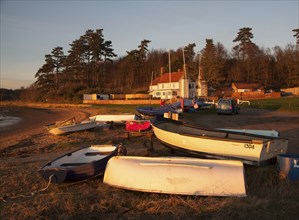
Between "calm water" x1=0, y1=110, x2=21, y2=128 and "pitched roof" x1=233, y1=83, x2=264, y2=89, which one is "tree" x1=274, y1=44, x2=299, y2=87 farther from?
"calm water" x1=0, y1=110, x2=21, y2=128

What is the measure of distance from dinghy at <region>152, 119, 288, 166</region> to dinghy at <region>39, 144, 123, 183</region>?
93.4 inches

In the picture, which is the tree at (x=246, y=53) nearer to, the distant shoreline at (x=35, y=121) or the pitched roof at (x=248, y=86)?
the pitched roof at (x=248, y=86)

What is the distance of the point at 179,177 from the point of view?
7.28 meters

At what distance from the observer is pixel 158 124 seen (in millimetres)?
12141

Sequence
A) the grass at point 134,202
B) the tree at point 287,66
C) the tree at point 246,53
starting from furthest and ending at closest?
the tree at point 246,53 → the tree at point 287,66 → the grass at point 134,202

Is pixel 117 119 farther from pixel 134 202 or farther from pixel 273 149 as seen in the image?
pixel 134 202

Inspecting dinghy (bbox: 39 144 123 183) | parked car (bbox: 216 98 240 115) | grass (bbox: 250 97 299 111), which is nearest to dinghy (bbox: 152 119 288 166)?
dinghy (bbox: 39 144 123 183)

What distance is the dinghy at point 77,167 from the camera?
7930 millimetres

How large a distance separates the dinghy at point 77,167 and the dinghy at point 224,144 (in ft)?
7.79

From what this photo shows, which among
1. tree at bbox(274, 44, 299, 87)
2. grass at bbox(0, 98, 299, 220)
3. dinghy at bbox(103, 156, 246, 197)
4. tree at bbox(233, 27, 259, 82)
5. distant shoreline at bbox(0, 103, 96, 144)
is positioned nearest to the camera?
grass at bbox(0, 98, 299, 220)

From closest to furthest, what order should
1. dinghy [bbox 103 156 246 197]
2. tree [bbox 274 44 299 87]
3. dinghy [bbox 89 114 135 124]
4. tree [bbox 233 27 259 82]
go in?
dinghy [bbox 103 156 246 197]
dinghy [bbox 89 114 135 124]
tree [bbox 274 44 299 87]
tree [bbox 233 27 259 82]

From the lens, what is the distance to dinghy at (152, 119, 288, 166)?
8.80 meters

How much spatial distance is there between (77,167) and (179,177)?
9.61ft

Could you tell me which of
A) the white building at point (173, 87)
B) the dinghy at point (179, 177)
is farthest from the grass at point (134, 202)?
the white building at point (173, 87)
